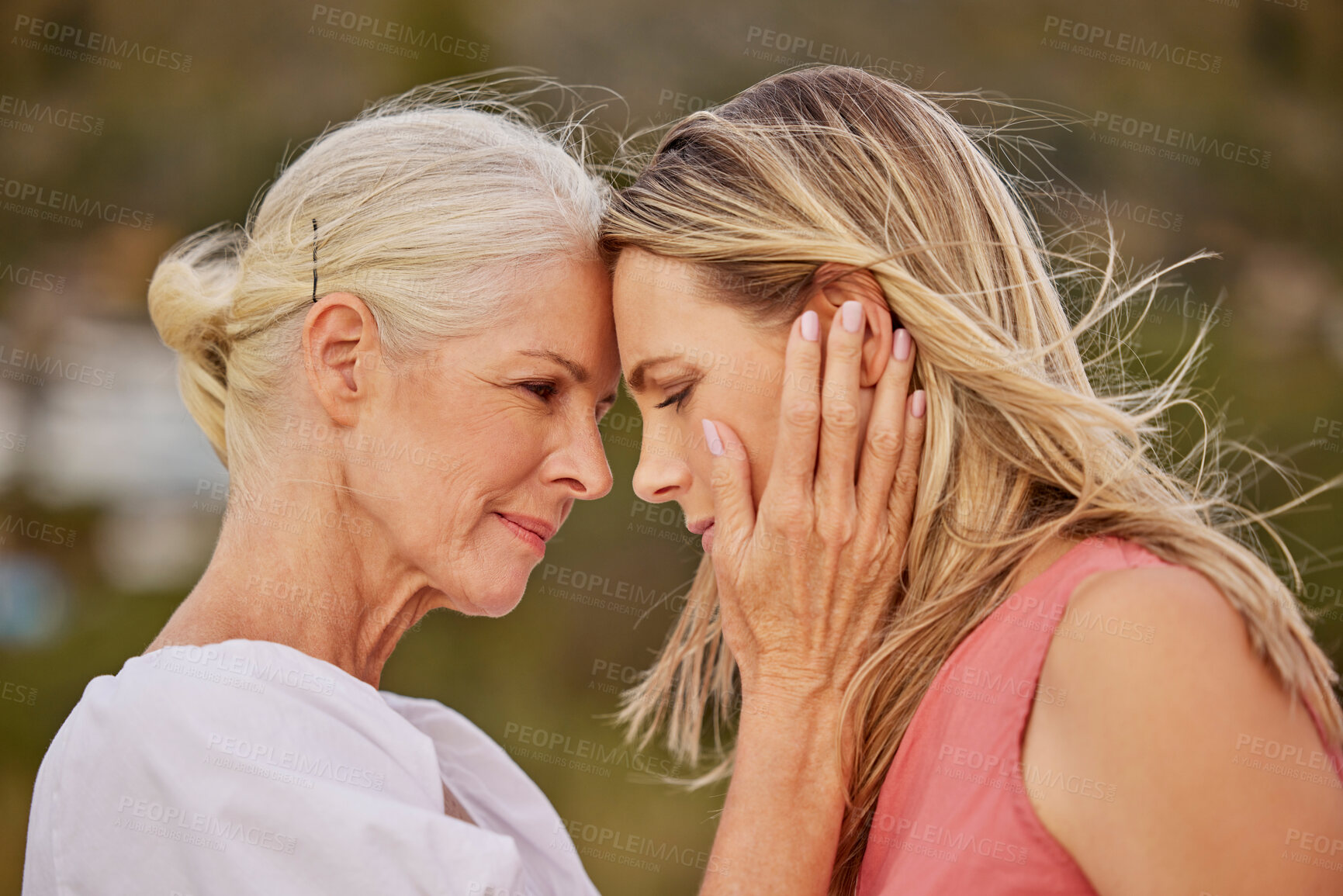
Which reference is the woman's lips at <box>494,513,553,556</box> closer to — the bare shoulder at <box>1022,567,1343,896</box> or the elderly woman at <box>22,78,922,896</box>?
the elderly woman at <box>22,78,922,896</box>

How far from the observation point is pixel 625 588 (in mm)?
6840

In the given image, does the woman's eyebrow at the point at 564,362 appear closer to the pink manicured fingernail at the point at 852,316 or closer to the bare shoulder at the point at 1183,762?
the pink manicured fingernail at the point at 852,316

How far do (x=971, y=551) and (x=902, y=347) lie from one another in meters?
0.41

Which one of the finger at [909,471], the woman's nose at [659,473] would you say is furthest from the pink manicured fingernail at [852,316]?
the woman's nose at [659,473]

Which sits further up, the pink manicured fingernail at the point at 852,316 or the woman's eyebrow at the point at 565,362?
the pink manicured fingernail at the point at 852,316

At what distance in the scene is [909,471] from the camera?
1.95 metres

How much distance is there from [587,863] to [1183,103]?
22.3 ft

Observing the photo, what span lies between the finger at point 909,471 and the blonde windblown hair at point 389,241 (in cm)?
88

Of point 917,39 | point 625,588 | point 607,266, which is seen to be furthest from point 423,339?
point 917,39

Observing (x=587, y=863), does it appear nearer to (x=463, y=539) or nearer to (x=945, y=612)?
(x=463, y=539)

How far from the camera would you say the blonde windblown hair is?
2.26m

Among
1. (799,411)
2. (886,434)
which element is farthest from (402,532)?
(886,434)

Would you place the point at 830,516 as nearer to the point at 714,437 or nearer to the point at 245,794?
the point at 714,437

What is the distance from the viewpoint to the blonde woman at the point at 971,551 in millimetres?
1456
